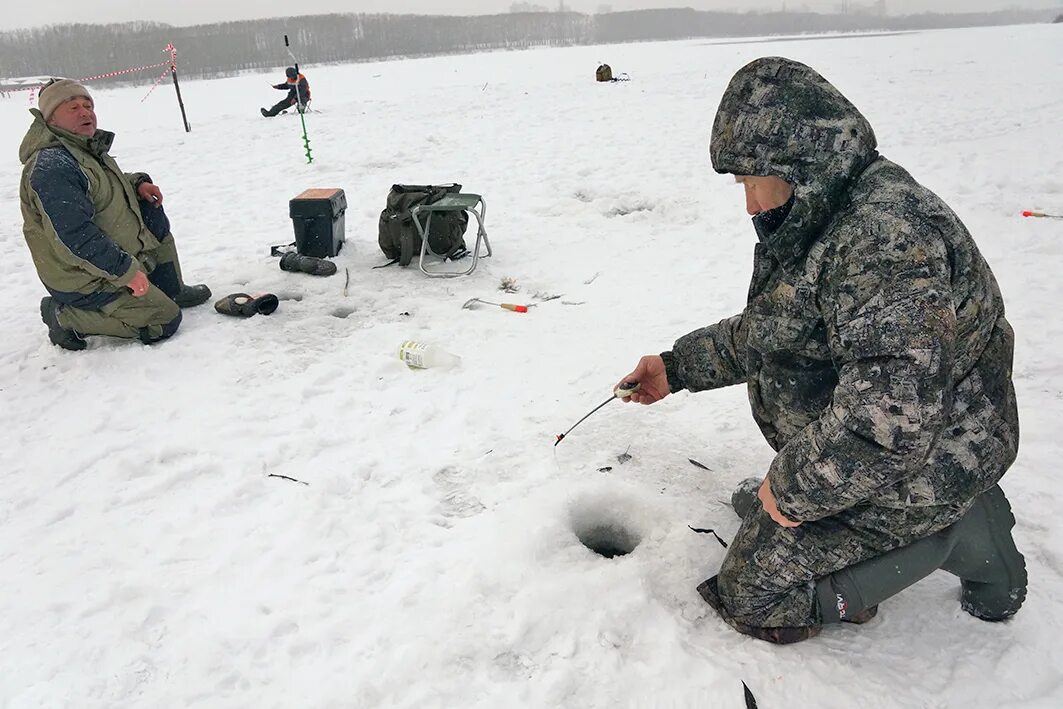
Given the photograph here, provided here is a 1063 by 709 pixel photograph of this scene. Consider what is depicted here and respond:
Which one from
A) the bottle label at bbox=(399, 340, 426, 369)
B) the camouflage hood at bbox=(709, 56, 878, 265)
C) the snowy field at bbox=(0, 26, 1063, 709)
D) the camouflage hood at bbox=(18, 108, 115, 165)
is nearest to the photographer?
the camouflage hood at bbox=(709, 56, 878, 265)

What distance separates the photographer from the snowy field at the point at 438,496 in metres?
2.30

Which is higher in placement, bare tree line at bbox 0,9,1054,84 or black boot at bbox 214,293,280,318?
bare tree line at bbox 0,9,1054,84

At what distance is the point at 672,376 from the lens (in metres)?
2.95

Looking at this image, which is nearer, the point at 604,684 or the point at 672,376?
the point at 604,684

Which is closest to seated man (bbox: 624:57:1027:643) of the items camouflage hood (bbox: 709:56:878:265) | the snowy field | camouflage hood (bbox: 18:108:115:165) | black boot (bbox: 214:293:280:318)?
camouflage hood (bbox: 709:56:878:265)

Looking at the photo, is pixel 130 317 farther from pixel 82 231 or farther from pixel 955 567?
pixel 955 567

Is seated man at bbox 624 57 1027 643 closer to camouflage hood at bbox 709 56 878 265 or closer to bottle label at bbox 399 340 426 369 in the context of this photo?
camouflage hood at bbox 709 56 878 265

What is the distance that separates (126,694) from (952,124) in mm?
13000

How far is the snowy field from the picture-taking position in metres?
2.30

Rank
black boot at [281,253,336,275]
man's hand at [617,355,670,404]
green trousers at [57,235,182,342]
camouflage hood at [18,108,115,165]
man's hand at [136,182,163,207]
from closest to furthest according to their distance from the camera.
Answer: man's hand at [617,355,670,404], camouflage hood at [18,108,115,165], green trousers at [57,235,182,342], man's hand at [136,182,163,207], black boot at [281,253,336,275]

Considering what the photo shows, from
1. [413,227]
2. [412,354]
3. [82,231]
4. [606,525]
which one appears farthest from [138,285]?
[606,525]

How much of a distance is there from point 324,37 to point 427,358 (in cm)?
11652

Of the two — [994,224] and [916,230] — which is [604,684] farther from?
[994,224]

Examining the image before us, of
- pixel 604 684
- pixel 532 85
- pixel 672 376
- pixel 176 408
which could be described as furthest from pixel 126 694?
pixel 532 85
